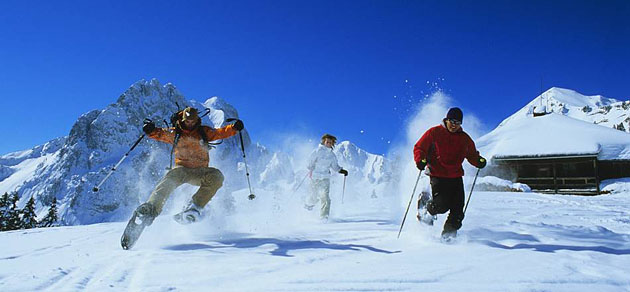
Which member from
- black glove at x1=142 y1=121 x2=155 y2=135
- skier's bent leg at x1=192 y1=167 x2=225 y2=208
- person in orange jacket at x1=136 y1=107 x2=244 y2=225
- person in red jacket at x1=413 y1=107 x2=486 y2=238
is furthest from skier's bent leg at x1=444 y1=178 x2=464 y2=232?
black glove at x1=142 y1=121 x2=155 y2=135

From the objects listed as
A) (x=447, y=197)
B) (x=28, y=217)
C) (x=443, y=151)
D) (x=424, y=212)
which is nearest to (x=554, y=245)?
(x=447, y=197)

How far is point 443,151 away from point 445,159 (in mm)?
104

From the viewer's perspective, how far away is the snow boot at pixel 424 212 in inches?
175

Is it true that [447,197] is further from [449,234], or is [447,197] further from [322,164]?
[322,164]

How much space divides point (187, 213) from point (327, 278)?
106 inches

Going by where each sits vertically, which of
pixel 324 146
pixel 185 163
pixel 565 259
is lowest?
pixel 565 259

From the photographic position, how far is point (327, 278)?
8.13 feet

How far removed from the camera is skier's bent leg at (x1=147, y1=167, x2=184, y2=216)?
427cm

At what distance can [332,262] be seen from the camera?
3027 millimetres

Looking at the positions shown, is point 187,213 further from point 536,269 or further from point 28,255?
point 536,269

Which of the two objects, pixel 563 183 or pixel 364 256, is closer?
pixel 364 256

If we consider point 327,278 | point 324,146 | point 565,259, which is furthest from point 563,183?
point 327,278

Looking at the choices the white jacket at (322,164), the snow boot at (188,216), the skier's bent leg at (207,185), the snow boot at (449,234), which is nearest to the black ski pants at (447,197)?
the snow boot at (449,234)

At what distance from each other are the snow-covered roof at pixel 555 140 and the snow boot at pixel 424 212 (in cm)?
2129
